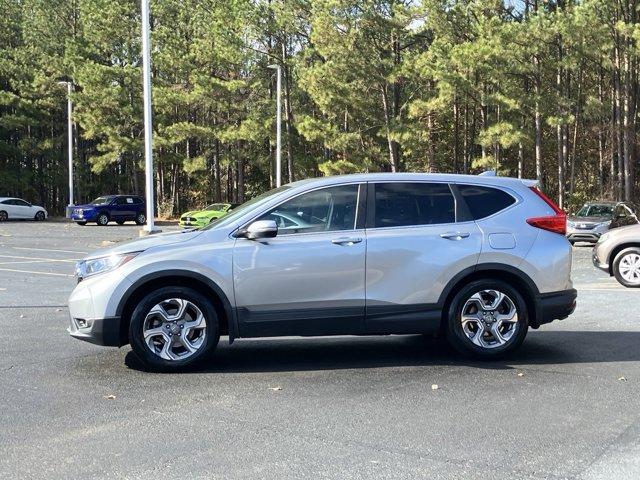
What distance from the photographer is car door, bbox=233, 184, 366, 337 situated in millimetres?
6430

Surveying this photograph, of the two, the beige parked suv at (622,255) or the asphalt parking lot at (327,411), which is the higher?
the beige parked suv at (622,255)

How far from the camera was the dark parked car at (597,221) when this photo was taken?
76.3 feet

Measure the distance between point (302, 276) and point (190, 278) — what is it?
970 mm

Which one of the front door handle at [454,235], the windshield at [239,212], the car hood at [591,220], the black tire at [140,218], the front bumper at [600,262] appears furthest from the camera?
the black tire at [140,218]

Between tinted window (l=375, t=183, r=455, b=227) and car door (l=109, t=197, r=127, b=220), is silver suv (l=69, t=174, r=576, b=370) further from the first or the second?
car door (l=109, t=197, r=127, b=220)

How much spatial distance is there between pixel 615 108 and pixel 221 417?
109 feet

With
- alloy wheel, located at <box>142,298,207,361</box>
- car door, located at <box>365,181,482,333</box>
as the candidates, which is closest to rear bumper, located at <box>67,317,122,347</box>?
alloy wheel, located at <box>142,298,207,361</box>

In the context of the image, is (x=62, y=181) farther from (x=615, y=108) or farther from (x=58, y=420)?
(x=58, y=420)

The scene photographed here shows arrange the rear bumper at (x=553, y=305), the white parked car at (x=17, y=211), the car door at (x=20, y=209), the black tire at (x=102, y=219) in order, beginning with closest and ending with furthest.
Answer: the rear bumper at (x=553, y=305)
the black tire at (x=102, y=219)
the white parked car at (x=17, y=211)
the car door at (x=20, y=209)

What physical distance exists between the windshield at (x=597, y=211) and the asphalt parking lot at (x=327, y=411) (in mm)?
17104

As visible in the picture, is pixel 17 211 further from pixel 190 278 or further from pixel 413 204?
pixel 413 204

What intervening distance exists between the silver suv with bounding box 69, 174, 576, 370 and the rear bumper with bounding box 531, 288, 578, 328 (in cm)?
1

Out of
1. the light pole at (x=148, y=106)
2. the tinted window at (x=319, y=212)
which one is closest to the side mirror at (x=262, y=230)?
the tinted window at (x=319, y=212)

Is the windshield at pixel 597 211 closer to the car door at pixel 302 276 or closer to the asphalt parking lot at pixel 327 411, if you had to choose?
the asphalt parking lot at pixel 327 411
